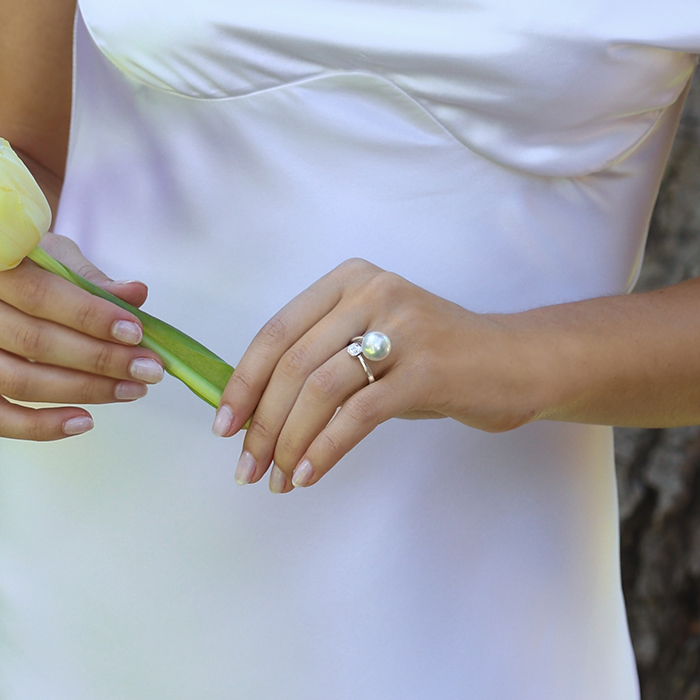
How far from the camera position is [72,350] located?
0.68 metres

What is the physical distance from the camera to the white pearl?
615mm

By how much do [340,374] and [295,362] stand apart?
0.13 feet

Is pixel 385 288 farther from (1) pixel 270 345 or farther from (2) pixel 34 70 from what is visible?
(2) pixel 34 70

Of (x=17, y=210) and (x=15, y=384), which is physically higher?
(x=17, y=210)

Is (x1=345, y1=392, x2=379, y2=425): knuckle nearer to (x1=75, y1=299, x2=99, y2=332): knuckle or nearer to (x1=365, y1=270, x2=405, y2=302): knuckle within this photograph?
(x1=365, y1=270, x2=405, y2=302): knuckle

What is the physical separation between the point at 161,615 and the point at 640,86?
2.46 ft

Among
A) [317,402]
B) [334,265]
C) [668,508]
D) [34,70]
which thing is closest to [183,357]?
[317,402]

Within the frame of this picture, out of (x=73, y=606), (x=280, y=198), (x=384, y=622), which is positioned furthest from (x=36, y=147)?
(x=384, y=622)

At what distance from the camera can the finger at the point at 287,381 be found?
63cm

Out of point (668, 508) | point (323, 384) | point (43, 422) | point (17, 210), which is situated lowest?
point (668, 508)

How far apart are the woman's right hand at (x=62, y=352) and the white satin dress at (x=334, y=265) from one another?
186mm

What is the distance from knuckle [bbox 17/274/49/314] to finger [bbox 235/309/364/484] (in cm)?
20

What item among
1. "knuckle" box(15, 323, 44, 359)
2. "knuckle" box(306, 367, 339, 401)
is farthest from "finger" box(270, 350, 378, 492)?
"knuckle" box(15, 323, 44, 359)

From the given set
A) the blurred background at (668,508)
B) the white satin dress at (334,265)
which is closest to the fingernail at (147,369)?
the white satin dress at (334,265)
